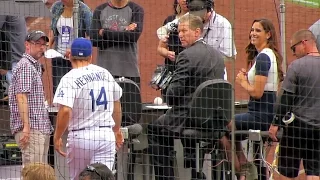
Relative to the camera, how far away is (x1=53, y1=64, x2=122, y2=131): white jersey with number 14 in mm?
8906

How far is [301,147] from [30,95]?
2883 millimetres

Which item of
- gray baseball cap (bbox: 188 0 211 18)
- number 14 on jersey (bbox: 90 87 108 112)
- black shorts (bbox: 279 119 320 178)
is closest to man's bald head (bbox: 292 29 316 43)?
black shorts (bbox: 279 119 320 178)

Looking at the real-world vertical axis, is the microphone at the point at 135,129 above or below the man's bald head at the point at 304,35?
below

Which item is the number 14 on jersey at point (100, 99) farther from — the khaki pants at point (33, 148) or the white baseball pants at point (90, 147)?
the khaki pants at point (33, 148)

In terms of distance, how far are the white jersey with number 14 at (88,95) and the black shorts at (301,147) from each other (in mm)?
1809

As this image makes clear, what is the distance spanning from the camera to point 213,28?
33.4 feet

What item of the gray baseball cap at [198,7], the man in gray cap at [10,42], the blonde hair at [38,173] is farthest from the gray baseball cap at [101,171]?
the man in gray cap at [10,42]

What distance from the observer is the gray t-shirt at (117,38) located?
34.6ft

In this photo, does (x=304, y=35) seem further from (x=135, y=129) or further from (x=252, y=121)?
(x=135, y=129)

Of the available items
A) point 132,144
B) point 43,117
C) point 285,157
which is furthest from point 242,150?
point 43,117

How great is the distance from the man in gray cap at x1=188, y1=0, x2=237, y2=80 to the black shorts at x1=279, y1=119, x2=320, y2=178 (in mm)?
1236

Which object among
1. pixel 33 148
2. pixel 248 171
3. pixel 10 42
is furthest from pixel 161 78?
pixel 10 42

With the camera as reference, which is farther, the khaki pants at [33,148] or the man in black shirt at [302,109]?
Answer: the khaki pants at [33,148]

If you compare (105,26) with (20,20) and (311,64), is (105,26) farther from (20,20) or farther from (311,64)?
(311,64)
